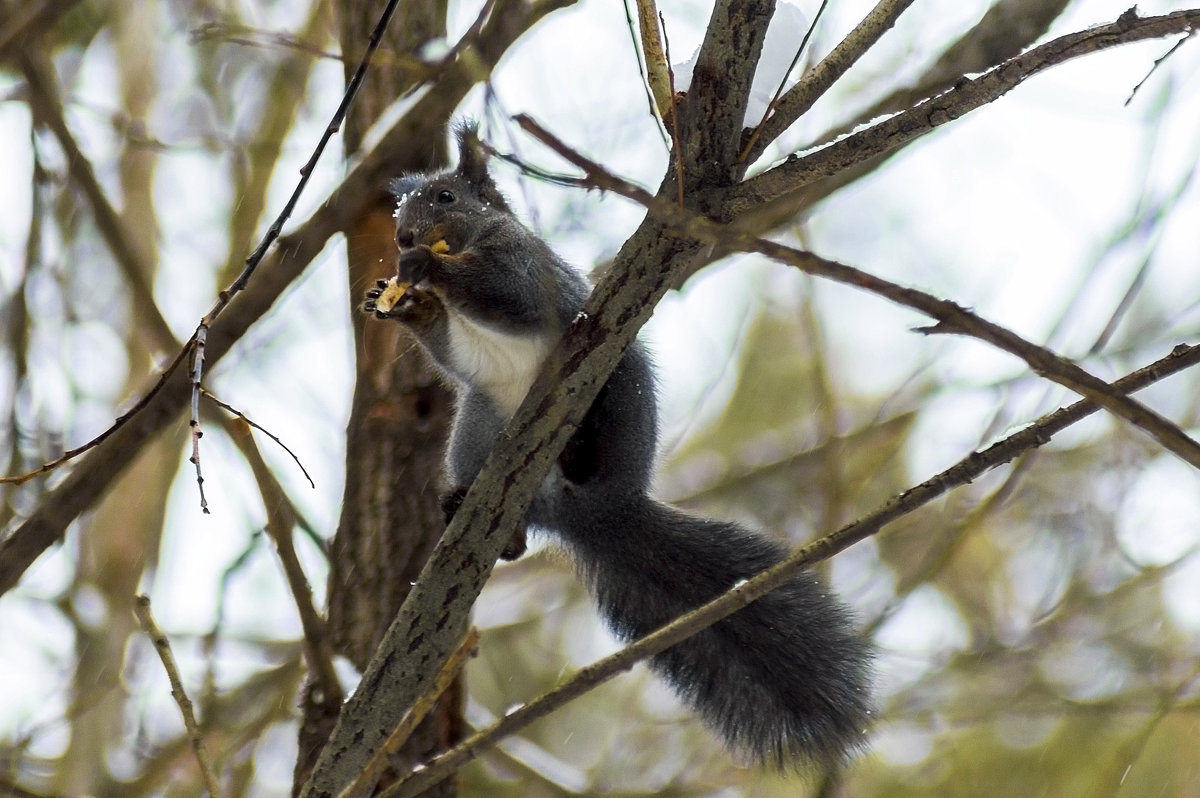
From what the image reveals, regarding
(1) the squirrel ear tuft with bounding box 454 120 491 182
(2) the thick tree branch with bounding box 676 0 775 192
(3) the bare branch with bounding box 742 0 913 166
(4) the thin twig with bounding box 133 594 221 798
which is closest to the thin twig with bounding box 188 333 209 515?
(4) the thin twig with bounding box 133 594 221 798

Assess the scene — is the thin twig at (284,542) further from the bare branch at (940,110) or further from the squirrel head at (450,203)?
the bare branch at (940,110)

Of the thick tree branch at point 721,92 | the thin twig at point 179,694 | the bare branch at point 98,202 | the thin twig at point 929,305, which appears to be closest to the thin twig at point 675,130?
the thick tree branch at point 721,92

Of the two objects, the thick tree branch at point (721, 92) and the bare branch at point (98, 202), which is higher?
the bare branch at point (98, 202)

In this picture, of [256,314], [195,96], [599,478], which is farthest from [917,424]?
[195,96]

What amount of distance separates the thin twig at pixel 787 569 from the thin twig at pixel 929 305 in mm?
164

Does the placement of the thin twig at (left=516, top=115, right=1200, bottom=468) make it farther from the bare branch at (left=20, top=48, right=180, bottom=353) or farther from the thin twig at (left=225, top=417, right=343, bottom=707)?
the bare branch at (left=20, top=48, right=180, bottom=353)

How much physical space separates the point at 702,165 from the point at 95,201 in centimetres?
223

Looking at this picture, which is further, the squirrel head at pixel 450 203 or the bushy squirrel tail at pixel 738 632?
the squirrel head at pixel 450 203

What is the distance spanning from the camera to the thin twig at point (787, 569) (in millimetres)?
1663

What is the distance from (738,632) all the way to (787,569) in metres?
0.98

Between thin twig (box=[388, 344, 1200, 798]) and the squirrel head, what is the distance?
156 cm

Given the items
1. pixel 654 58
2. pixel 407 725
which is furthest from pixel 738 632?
pixel 654 58

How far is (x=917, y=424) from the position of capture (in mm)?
5078

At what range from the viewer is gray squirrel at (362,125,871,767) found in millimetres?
2639
